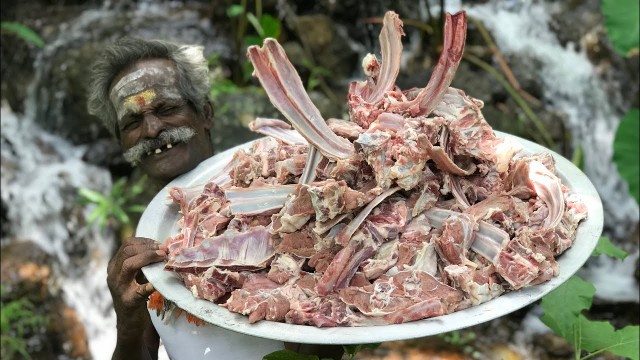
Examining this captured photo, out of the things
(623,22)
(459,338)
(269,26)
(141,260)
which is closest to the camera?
(141,260)

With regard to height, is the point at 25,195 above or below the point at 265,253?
below

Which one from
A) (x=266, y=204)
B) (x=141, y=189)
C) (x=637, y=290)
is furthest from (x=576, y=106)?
(x=266, y=204)

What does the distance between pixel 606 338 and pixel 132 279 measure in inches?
50.4

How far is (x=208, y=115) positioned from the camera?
6.82 ft

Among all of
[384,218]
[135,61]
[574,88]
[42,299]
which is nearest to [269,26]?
[574,88]

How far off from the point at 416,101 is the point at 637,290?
9.81 ft

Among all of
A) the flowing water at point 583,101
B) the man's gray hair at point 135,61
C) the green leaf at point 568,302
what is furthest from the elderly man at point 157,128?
the flowing water at point 583,101

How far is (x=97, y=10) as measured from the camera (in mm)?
5516

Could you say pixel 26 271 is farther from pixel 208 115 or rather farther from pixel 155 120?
pixel 155 120

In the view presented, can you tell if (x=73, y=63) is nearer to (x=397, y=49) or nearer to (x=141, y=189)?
(x=141, y=189)

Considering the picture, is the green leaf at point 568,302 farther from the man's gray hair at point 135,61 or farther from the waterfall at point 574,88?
the waterfall at point 574,88

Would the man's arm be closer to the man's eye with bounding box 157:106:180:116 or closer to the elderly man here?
the elderly man

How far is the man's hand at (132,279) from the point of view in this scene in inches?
58.6

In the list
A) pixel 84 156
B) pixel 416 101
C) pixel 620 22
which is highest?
pixel 416 101
